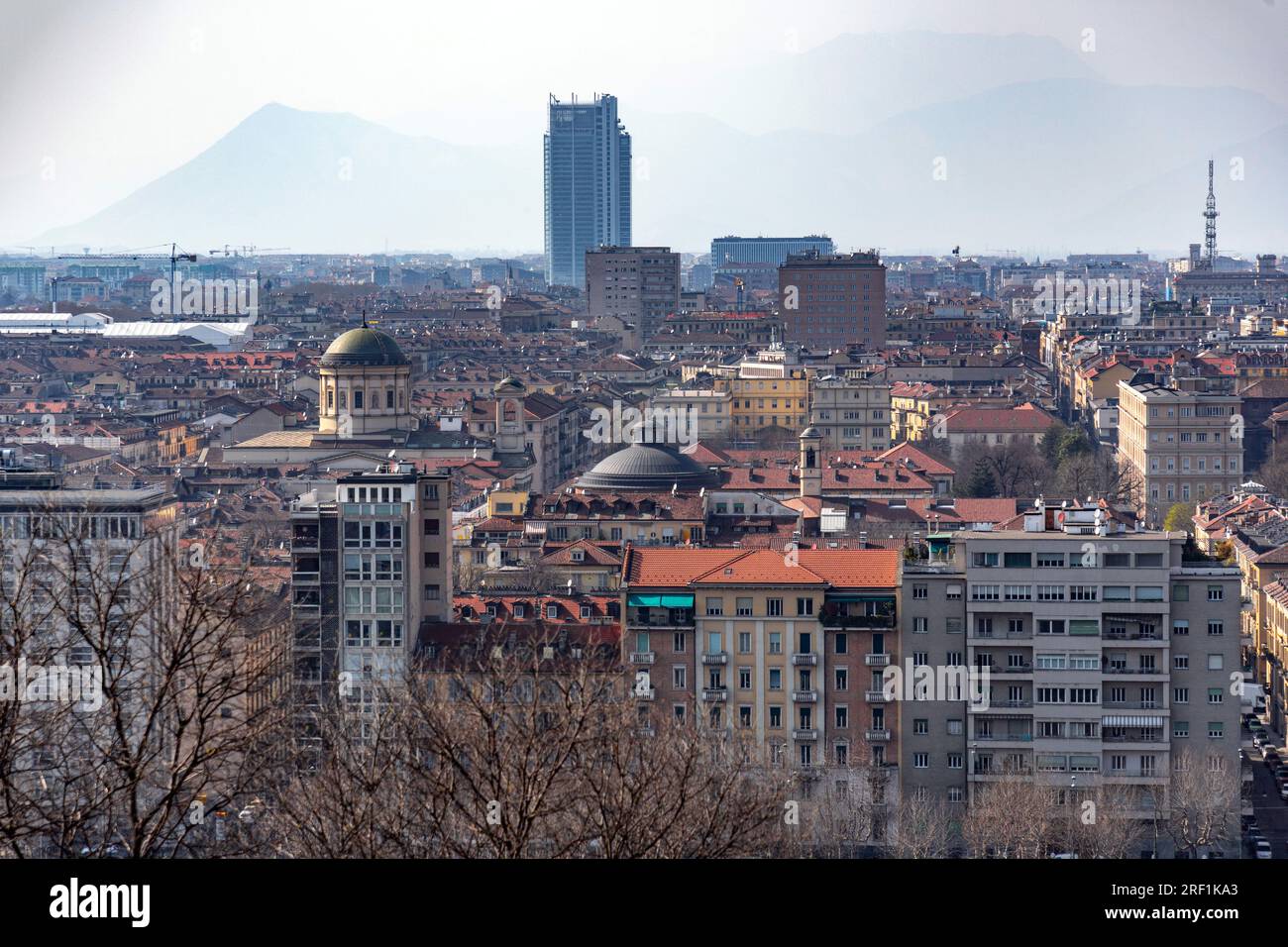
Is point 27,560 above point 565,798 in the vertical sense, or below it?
above

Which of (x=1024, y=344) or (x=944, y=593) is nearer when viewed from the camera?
(x=944, y=593)

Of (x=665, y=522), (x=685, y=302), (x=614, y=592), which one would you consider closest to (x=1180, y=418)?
(x=665, y=522)

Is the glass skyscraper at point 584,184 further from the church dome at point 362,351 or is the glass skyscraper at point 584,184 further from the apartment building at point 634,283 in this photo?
the church dome at point 362,351

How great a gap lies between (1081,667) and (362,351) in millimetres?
12722

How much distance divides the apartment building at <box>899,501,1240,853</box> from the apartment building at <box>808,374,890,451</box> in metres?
13.7

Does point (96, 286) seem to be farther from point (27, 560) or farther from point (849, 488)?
point (27, 560)

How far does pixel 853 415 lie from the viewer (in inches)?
894

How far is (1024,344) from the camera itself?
3541cm

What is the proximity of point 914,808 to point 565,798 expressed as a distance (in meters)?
4.40

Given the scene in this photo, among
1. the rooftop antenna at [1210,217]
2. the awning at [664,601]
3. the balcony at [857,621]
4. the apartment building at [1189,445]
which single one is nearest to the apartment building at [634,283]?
the rooftop antenna at [1210,217]

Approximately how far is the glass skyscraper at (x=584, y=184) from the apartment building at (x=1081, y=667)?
47248 millimetres

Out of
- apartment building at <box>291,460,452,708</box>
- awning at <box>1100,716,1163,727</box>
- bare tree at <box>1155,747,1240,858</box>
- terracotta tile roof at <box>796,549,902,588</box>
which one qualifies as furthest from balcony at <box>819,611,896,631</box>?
apartment building at <box>291,460,452,708</box>

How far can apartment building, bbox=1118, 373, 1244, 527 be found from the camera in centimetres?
1902

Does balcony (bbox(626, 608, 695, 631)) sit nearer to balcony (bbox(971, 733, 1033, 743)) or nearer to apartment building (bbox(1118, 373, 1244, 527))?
balcony (bbox(971, 733, 1033, 743))
